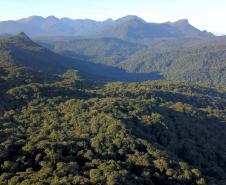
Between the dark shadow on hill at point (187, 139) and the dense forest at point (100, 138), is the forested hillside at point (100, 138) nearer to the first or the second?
the dark shadow on hill at point (187, 139)

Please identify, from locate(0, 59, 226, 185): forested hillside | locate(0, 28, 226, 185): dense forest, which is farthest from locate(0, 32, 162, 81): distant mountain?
locate(0, 59, 226, 185): forested hillside

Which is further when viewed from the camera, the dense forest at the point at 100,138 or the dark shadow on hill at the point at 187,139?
the dark shadow on hill at the point at 187,139

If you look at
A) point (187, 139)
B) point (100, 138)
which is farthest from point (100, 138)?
point (187, 139)

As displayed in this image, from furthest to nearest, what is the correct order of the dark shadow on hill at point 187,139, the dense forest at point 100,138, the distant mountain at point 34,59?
the distant mountain at point 34,59
the dark shadow on hill at point 187,139
the dense forest at point 100,138

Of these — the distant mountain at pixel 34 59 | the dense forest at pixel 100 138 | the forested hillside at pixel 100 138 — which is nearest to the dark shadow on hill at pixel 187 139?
the forested hillside at pixel 100 138

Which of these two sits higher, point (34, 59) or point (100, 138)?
point (100, 138)

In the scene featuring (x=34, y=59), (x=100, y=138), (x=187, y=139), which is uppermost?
(x=100, y=138)

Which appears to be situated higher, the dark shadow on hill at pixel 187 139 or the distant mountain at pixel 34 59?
the dark shadow on hill at pixel 187 139

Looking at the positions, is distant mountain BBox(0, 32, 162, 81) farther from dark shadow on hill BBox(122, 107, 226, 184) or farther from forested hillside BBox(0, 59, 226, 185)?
dark shadow on hill BBox(122, 107, 226, 184)

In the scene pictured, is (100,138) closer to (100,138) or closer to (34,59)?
(100,138)

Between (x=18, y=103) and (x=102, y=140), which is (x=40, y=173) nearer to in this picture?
(x=102, y=140)
